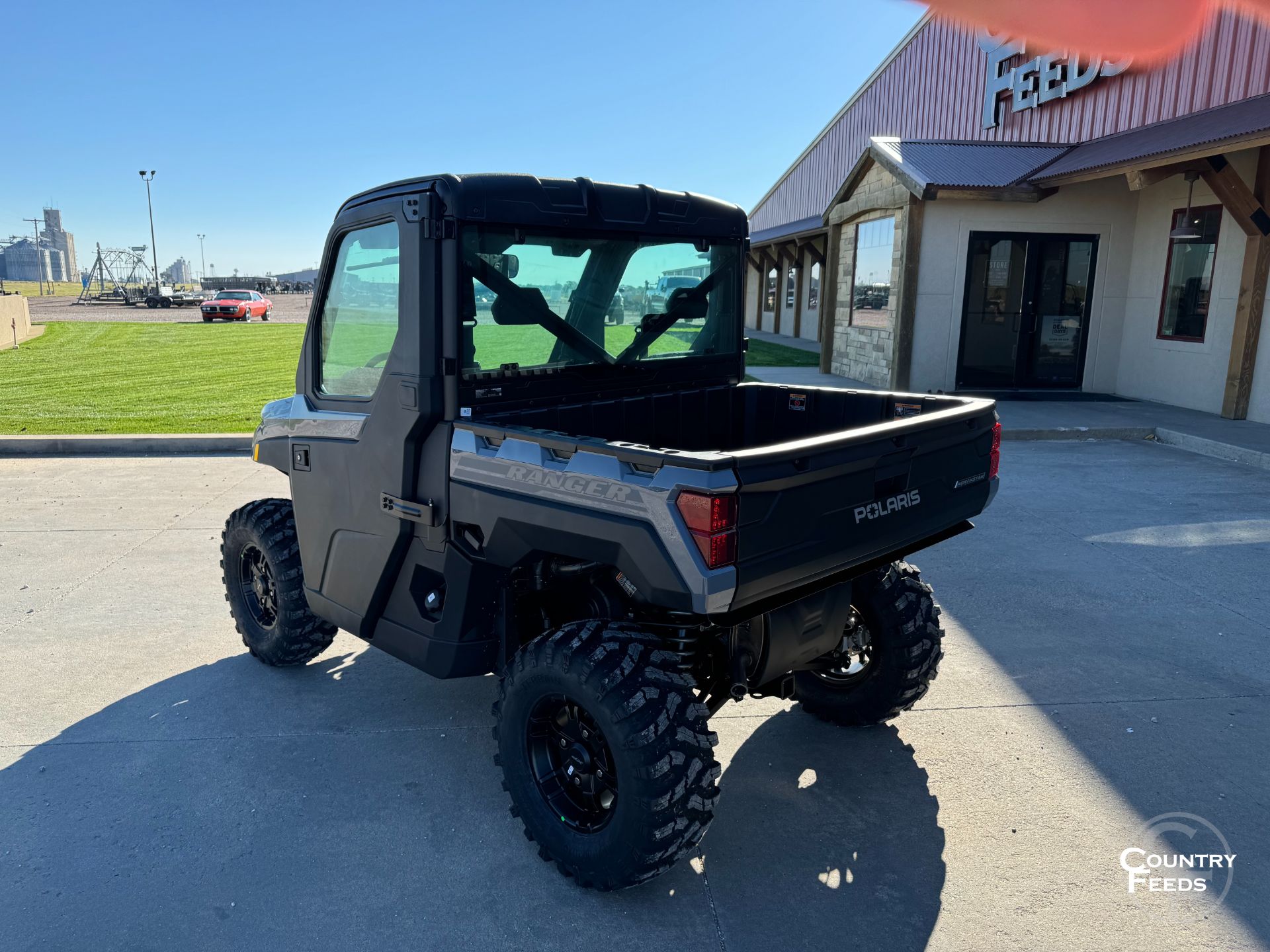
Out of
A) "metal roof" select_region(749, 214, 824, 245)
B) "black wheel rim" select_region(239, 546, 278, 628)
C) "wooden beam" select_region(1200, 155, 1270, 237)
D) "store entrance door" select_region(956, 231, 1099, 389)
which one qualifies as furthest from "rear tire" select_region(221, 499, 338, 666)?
"metal roof" select_region(749, 214, 824, 245)

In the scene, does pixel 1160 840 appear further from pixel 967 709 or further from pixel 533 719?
pixel 533 719

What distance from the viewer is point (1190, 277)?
1275cm

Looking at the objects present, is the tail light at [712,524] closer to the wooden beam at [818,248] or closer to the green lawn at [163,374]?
the green lawn at [163,374]

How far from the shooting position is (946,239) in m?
13.8

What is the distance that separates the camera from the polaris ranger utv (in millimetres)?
2676

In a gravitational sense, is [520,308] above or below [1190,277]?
below

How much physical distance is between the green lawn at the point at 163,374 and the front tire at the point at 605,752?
1.21 metres

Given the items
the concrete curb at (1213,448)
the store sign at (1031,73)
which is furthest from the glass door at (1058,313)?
the concrete curb at (1213,448)

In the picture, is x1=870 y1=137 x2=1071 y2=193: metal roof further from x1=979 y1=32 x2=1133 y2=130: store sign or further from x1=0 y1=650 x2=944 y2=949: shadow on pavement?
x1=0 y1=650 x2=944 y2=949: shadow on pavement

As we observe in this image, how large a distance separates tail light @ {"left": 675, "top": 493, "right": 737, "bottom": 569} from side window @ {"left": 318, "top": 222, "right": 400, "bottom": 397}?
1521 mm

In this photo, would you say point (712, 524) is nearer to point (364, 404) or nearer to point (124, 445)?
point (364, 404)

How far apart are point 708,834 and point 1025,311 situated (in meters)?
13.0

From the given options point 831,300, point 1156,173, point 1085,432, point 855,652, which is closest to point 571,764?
point 855,652

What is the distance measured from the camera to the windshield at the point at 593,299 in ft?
10.9
